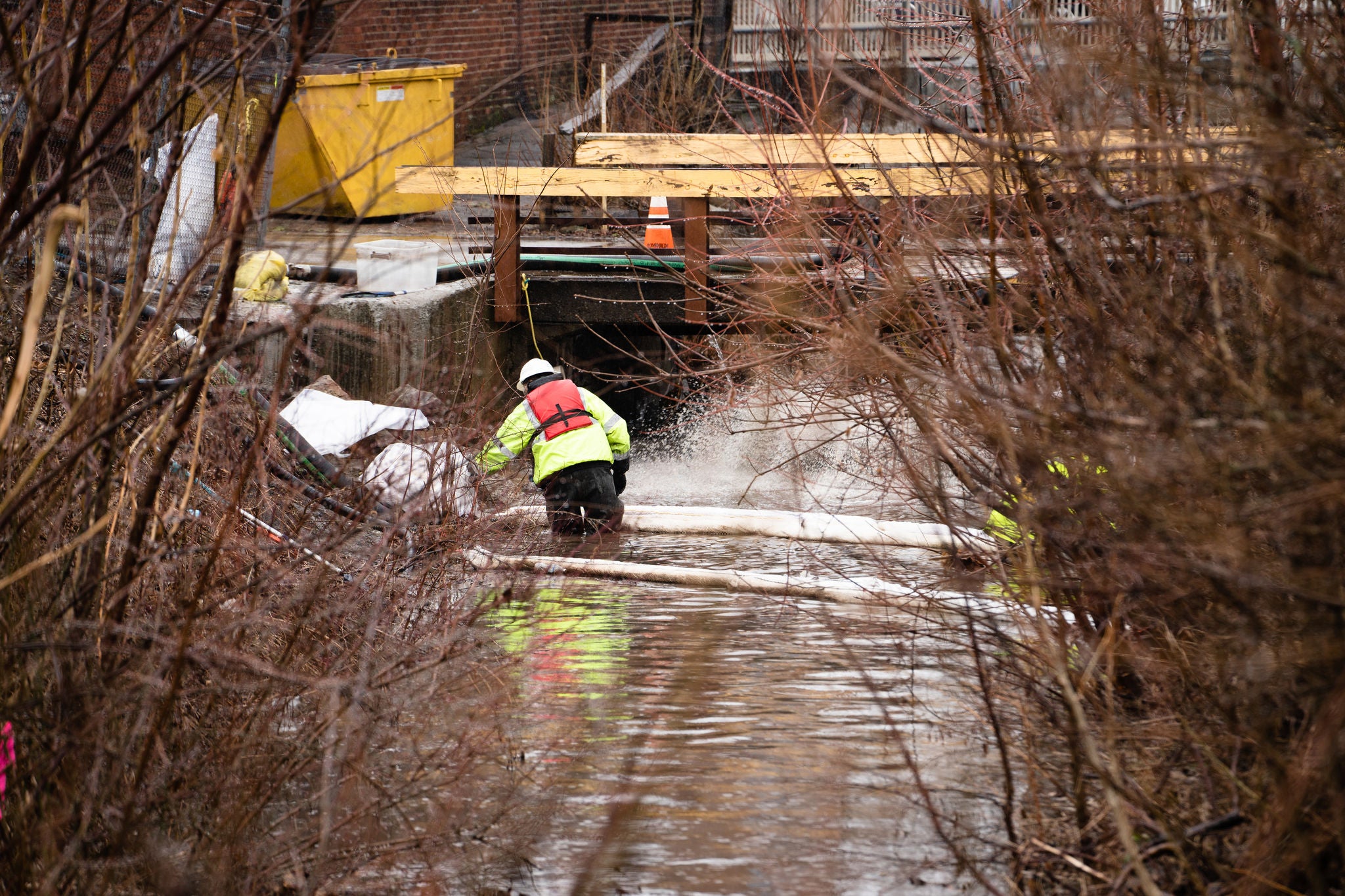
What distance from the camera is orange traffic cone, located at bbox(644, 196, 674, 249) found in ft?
37.7

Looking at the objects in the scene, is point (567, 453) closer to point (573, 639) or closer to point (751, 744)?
point (573, 639)

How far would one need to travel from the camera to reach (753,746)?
489 centimetres

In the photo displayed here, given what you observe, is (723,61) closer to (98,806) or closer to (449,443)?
(449,443)

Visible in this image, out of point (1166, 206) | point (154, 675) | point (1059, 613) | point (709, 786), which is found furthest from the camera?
point (709, 786)

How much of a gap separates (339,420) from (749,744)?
4.50 metres

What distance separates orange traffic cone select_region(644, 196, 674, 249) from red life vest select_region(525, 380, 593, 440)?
10.6ft

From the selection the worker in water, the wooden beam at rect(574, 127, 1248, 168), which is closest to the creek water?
the worker in water

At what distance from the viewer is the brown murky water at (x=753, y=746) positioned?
13.0ft

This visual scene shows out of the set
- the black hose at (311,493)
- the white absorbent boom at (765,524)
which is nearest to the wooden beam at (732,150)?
the white absorbent boom at (765,524)

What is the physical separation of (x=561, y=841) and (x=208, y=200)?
6.79 meters

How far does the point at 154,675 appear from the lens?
2.73 meters

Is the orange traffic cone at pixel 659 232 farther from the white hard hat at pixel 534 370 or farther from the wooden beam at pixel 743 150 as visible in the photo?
the white hard hat at pixel 534 370

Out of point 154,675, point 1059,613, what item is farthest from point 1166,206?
point 154,675

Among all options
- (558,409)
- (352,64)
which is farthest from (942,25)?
(352,64)
